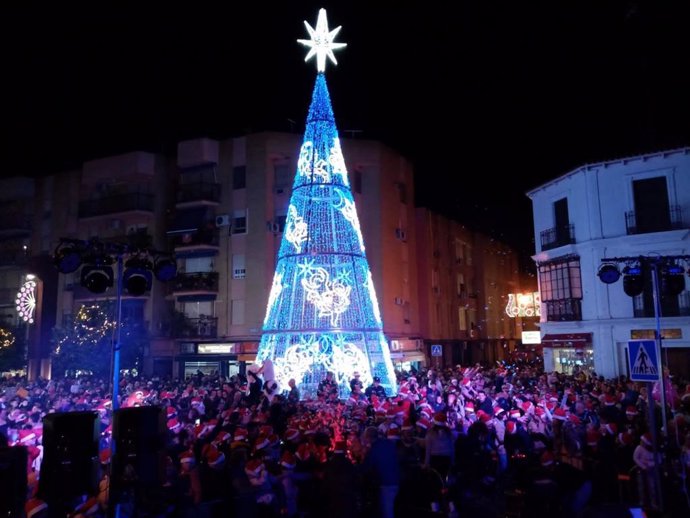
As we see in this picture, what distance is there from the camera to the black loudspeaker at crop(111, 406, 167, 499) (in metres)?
7.39

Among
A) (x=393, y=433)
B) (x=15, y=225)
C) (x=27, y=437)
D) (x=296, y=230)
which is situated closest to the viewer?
(x=393, y=433)

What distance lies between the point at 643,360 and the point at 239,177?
88.4ft

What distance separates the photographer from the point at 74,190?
38500 millimetres

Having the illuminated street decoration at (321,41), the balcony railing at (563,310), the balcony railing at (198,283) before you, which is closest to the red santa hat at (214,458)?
the illuminated street decoration at (321,41)

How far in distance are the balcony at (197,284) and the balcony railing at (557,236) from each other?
18.2 meters

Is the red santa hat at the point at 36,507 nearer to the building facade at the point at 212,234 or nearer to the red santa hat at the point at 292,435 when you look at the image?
the red santa hat at the point at 292,435

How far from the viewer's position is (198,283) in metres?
33.2

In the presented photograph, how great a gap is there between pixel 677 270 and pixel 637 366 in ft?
16.7

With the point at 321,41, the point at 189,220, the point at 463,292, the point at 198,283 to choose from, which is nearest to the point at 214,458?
the point at 321,41

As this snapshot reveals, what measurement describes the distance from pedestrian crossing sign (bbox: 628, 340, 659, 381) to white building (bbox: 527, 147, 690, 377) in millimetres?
15684

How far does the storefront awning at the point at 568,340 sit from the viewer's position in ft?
90.4

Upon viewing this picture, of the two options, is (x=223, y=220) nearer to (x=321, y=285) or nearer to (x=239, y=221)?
(x=239, y=221)

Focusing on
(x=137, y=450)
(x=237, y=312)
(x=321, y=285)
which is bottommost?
(x=137, y=450)

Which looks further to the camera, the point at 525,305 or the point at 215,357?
the point at 525,305
